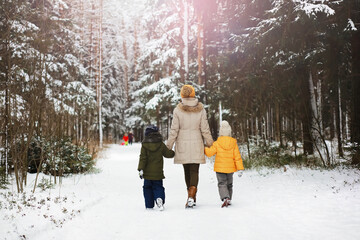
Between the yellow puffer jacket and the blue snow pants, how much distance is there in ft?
3.56

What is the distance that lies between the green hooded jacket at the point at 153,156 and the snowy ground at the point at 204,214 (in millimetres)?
672

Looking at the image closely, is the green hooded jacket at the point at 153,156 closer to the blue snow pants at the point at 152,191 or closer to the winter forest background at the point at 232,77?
the blue snow pants at the point at 152,191

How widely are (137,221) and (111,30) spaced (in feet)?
112

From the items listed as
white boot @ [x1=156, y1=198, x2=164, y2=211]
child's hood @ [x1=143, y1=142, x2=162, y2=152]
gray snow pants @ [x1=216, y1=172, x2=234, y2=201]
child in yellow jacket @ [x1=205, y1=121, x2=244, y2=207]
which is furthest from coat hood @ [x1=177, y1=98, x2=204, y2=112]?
white boot @ [x1=156, y1=198, x2=164, y2=211]

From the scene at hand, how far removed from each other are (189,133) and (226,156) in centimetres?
82

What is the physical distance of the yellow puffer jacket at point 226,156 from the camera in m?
5.86

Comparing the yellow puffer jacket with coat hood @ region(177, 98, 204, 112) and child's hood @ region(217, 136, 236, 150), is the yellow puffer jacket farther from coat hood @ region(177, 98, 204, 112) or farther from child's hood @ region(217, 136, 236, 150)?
coat hood @ region(177, 98, 204, 112)

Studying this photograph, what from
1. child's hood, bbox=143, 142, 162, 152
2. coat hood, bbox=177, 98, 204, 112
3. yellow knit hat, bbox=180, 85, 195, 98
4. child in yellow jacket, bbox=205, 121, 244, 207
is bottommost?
child in yellow jacket, bbox=205, 121, 244, 207

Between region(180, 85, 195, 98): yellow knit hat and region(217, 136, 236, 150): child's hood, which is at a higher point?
region(180, 85, 195, 98): yellow knit hat

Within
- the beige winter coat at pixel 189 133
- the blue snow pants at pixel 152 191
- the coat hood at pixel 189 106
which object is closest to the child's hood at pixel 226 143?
the beige winter coat at pixel 189 133

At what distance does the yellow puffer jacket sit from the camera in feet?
19.2

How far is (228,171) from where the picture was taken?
5832 mm

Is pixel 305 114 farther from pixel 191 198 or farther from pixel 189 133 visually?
pixel 191 198

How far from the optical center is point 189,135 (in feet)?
19.4
